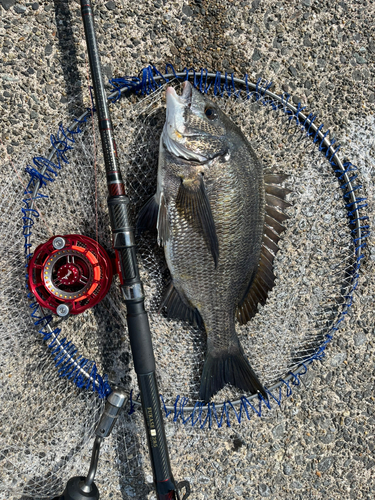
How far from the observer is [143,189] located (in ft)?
5.32

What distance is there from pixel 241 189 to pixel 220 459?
1.22 m

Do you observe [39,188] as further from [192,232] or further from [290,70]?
[290,70]

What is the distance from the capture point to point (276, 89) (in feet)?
5.68

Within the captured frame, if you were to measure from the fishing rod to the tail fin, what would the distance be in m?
0.23

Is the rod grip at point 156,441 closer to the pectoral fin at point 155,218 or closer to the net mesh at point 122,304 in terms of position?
the net mesh at point 122,304

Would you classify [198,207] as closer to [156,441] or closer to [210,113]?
[210,113]

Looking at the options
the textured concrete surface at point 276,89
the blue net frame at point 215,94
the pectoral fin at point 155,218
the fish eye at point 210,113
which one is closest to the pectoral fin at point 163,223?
the pectoral fin at point 155,218

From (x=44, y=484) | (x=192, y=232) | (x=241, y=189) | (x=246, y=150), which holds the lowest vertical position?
(x=44, y=484)

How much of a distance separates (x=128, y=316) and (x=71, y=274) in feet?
0.91

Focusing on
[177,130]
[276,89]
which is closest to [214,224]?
[177,130]

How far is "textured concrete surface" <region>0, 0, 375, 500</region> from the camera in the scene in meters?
1.64

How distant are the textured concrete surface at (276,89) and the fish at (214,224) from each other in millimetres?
343

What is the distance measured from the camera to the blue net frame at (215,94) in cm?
157

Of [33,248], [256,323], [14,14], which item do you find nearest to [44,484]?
[33,248]
